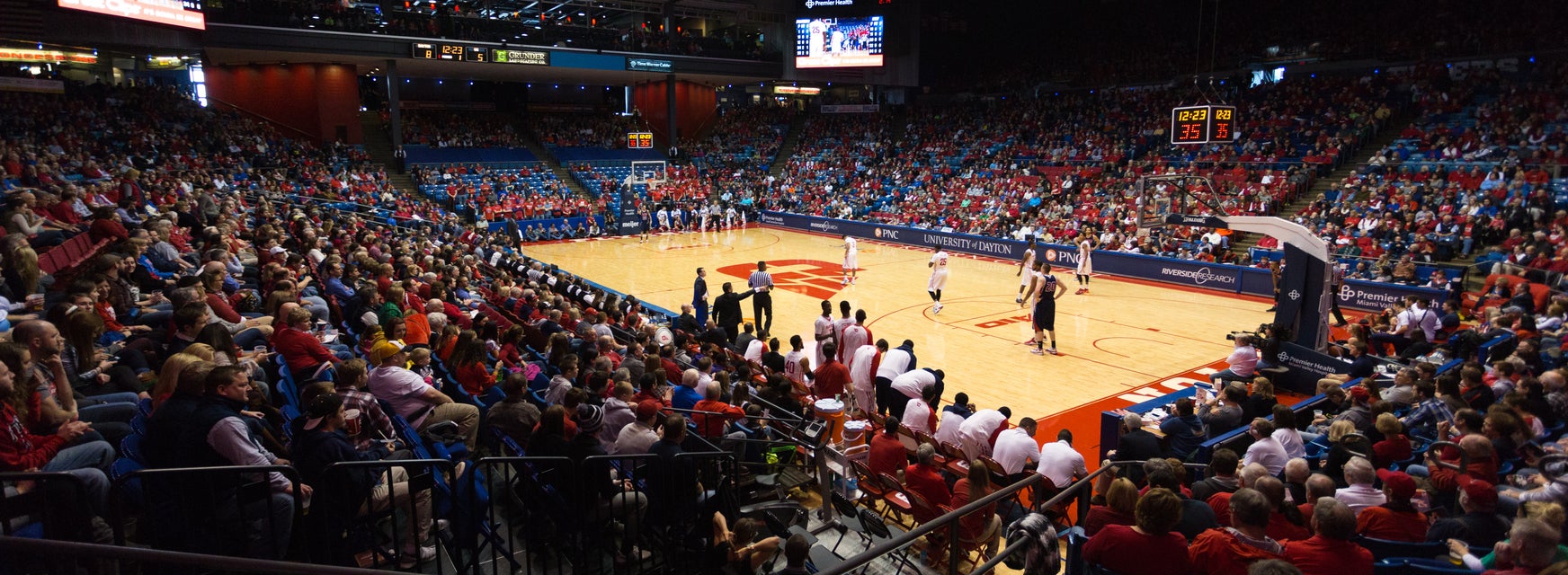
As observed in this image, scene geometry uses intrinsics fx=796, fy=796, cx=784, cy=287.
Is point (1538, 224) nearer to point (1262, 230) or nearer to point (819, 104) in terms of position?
point (1262, 230)

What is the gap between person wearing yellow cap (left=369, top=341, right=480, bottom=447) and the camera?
602cm

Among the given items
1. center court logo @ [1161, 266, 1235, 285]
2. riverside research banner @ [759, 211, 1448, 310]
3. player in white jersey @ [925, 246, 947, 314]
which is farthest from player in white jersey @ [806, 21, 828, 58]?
player in white jersey @ [925, 246, 947, 314]

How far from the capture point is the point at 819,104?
154ft

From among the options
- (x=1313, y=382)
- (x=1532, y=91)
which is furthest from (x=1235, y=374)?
(x=1532, y=91)

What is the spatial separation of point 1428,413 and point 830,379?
600 centimetres

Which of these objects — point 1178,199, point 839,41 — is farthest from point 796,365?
point 839,41

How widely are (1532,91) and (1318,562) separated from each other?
27046 millimetres

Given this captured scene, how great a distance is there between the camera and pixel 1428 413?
764cm

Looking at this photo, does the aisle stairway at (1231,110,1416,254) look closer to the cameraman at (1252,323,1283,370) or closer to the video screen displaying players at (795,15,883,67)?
the cameraman at (1252,323,1283,370)

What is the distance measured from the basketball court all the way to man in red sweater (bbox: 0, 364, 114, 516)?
9229 mm

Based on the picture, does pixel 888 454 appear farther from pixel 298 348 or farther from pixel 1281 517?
pixel 298 348

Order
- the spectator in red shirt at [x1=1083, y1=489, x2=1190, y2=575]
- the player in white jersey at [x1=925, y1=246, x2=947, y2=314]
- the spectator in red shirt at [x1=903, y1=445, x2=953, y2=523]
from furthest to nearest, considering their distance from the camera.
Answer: the player in white jersey at [x1=925, y1=246, x2=947, y2=314] → the spectator in red shirt at [x1=903, y1=445, x2=953, y2=523] → the spectator in red shirt at [x1=1083, y1=489, x2=1190, y2=575]

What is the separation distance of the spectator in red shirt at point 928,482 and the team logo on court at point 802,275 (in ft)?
43.9

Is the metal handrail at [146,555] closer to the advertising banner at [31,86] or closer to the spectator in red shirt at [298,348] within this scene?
the spectator in red shirt at [298,348]
